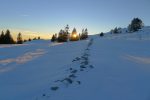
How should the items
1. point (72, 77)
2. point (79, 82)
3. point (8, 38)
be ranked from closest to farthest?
point (79, 82) → point (72, 77) → point (8, 38)

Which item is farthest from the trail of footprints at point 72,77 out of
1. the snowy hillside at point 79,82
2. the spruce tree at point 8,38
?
the spruce tree at point 8,38

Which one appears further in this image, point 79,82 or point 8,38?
point 8,38

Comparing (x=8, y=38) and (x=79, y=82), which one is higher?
(x=8, y=38)

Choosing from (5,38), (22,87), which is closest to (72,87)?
(22,87)

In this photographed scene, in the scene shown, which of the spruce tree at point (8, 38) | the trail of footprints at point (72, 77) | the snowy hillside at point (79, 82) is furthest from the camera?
the spruce tree at point (8, 38)

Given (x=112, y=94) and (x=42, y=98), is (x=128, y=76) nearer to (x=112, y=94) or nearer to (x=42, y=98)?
(x=112, y=94)

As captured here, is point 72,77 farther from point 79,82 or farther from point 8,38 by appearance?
point 8,38

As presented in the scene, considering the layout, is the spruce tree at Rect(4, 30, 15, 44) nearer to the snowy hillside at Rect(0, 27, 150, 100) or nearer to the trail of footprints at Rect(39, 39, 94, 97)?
the snowy hillside at Rect(0, 27, 150, 100)

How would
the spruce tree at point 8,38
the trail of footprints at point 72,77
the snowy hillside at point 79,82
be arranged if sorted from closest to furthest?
the snowy hillside at point 79,82, the trail of footprints at point 72,77, the spruce tree at point 8,38

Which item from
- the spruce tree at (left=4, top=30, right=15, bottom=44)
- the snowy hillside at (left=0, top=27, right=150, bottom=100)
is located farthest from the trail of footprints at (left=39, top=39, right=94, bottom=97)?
the spruce tree at (left=4, top=30, right=15, bottom=44)

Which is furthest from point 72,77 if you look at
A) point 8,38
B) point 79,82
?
point 8,38

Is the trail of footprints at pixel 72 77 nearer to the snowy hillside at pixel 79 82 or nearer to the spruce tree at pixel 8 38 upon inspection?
the snowy hillside at pixel 79 82

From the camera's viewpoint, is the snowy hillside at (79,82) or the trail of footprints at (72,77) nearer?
the snowy hillside at (79,82)

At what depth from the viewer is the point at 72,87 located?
1284cm
